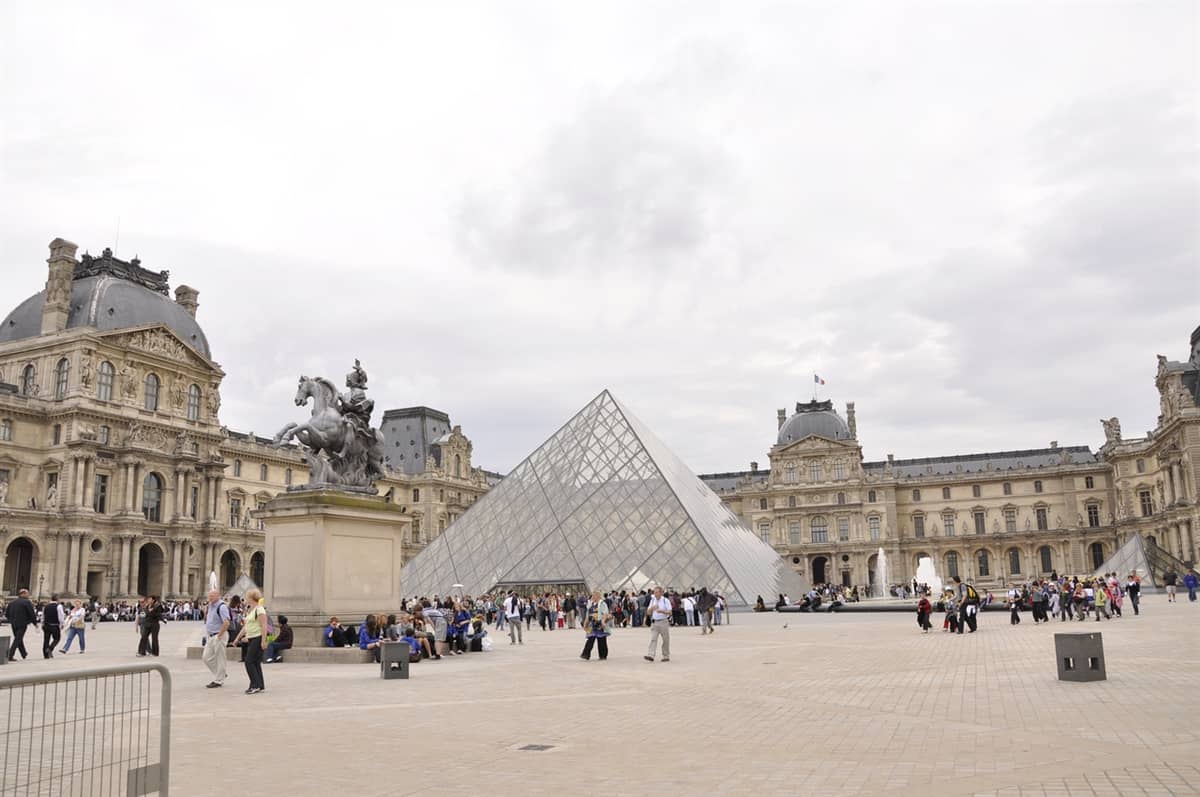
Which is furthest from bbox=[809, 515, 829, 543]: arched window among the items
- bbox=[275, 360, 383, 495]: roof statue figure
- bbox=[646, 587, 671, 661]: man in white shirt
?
bbox=[275, 360, 383, 495]: roof statue figure

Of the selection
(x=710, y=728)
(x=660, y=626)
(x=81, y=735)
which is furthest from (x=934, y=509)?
(x=81, y=735)

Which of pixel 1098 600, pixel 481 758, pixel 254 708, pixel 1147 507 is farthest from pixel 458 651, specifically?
pixel 1147 507

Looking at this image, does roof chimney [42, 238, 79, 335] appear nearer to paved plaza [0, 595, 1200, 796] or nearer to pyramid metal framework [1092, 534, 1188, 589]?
paved plaza [0, 595, 1200, 796]

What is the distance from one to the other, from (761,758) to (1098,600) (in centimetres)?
1816

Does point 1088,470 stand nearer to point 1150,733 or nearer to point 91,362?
point 91,362

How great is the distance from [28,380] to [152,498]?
8442 millimetres

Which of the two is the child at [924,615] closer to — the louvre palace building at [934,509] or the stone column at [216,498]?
the stone column at [216,498]

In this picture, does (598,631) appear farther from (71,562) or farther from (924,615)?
(71,562)

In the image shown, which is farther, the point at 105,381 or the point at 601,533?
the point at 105,381

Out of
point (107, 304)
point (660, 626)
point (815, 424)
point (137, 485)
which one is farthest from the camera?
point (815, 424)

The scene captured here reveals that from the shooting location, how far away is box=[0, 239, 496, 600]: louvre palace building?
44.1m

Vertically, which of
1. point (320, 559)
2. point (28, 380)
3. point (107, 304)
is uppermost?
point (107, 304)

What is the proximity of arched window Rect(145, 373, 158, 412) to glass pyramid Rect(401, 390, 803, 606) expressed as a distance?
23.9 meters

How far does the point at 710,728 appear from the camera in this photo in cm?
710
